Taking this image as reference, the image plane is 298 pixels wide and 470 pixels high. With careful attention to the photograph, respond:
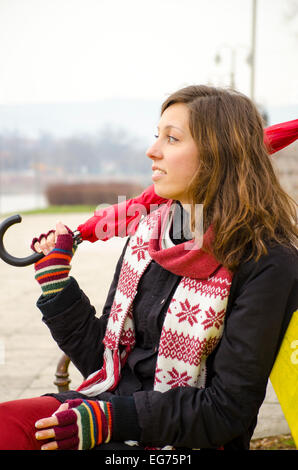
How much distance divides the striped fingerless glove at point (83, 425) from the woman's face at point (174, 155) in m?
0.67

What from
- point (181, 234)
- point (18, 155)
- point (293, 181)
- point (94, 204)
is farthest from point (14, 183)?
point (181, 234)

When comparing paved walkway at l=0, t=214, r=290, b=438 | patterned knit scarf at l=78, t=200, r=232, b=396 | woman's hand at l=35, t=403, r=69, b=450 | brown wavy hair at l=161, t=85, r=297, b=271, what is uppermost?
brown wavy hair at l=161, t=85, r=297, b=271

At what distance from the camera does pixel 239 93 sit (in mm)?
1730

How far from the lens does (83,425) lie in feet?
4.91

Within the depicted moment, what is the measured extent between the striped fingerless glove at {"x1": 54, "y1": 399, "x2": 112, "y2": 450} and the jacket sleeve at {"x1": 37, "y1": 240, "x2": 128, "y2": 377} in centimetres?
32

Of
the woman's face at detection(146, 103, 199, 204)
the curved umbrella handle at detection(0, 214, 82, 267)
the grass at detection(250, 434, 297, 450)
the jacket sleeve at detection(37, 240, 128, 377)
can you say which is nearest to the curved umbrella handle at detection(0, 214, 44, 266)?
the curved umbrella handle at detection(0, 214, 82, 267)

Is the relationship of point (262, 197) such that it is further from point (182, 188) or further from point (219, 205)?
point (182, 188)

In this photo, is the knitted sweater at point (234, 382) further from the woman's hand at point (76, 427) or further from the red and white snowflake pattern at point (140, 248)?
the red and white snowflake pattern at point (140, 248)

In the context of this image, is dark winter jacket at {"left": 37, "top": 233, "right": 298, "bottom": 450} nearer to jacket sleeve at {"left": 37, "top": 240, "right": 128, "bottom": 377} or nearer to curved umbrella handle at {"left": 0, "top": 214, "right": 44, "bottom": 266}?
jacket sleeve at {"left": 37, "top": 240, "right": 128, "bottom": 377}

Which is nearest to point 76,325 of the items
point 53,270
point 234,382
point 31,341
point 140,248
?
point 53,270

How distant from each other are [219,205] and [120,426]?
2.27 feet

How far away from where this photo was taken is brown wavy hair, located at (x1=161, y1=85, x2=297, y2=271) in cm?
162

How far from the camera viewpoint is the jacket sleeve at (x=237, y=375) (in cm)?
151

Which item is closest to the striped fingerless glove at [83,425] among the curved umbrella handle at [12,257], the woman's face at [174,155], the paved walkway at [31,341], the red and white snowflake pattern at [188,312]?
the red and white snowflake pattern at [188,312]
